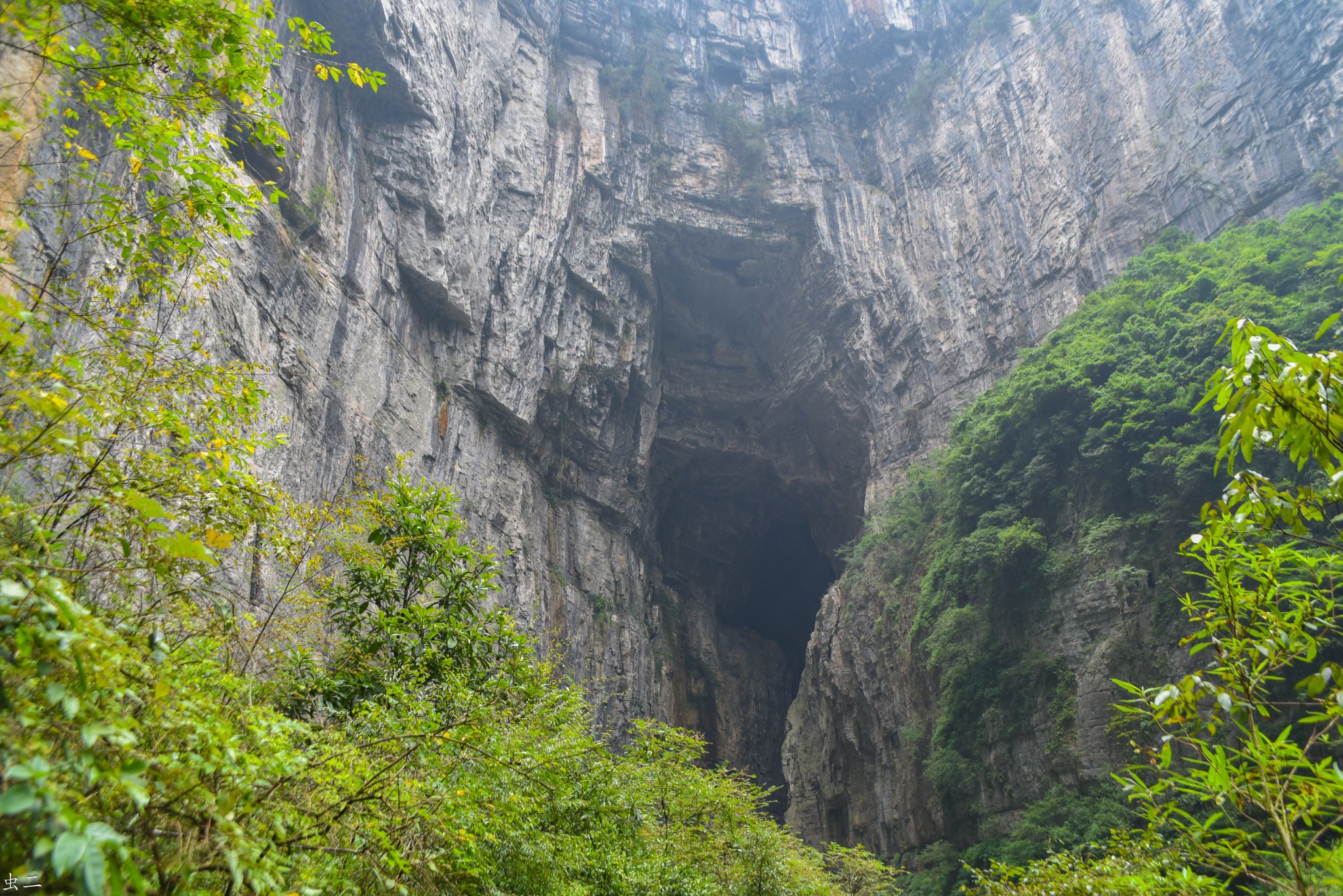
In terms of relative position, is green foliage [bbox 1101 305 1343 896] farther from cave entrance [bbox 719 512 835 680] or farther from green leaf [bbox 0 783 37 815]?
cave entrance [bbox 719 512 835 680]

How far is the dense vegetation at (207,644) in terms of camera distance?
1418 millimetres

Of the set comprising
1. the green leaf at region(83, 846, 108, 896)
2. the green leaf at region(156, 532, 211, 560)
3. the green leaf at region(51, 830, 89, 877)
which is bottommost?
the green leaf at region(83, 846, 108, 896)

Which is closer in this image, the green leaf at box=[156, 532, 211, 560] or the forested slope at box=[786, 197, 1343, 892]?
the green leaf at box=[156, 532, 211, 560]

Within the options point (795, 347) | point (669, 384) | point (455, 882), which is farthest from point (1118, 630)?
point (669, 384)

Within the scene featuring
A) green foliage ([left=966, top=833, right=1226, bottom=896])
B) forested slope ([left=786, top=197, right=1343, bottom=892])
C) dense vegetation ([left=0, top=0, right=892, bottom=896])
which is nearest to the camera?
dense vegetation ([left=0, top=0, right=892, bottom=896])

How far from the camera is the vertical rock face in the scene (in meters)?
16.7

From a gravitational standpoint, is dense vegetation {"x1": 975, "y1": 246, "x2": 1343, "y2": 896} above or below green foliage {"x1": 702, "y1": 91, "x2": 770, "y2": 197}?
below

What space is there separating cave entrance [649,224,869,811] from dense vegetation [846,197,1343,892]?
8740 mm

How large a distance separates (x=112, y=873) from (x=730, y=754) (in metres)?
27.5

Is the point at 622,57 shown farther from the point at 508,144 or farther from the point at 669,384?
the point at 669,384

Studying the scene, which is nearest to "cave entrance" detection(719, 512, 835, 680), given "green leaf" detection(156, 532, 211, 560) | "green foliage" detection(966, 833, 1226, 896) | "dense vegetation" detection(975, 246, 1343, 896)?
"green foliage" detection(966, 833, 1226, 896)

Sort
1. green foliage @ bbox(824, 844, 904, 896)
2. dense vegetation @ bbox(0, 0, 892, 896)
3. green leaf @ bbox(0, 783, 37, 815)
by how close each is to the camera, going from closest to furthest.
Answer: green leaf @ bbox(0, 783, 37, 815) → dense vegetation @ bbox(0, 0, 892, 896) → green foliage @ bbox(824, 844, 904, 896)

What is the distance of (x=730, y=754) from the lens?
2620 cm

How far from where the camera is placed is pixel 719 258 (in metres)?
26.9
